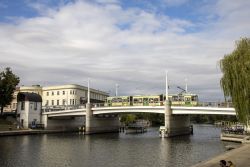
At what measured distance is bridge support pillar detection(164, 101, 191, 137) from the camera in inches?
2992

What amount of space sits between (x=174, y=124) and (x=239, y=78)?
46615 millimetres

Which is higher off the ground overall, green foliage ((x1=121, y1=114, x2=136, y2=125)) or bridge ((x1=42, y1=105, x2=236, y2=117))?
bridge ((x1=42, y1=105, x2=236, y2=117))

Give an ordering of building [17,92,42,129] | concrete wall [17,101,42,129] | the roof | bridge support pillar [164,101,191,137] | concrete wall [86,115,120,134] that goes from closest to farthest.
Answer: bridge support pillar [164,101,191,137], concrete wall [86,115,120,134], concrete wall [17,101,42,129], building [17,92,42,129], the roof

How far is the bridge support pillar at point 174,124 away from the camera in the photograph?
76.0m

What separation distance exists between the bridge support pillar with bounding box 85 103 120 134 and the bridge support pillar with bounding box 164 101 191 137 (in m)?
22.0


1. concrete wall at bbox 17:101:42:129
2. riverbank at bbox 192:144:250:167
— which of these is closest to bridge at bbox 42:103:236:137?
concrete wall at bbox 17:101:42:129

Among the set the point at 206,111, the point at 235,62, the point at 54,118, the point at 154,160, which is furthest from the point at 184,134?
the point at 235,62

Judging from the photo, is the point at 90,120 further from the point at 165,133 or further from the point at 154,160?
the point at 154,160

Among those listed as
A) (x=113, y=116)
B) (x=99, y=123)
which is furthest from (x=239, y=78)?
(x=113, y=116)

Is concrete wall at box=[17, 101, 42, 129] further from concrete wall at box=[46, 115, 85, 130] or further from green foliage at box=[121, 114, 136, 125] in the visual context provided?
green foliage at box=[121, 114, 136, 125]

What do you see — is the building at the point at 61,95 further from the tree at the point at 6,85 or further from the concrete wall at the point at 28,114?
the tree at the point at 6,85

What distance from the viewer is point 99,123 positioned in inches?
3787

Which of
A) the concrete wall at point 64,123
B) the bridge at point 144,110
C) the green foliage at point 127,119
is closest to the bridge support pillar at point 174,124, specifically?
the bridge at point 144,110

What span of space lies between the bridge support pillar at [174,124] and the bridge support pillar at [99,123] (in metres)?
22.0
